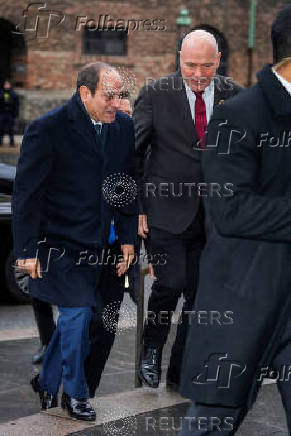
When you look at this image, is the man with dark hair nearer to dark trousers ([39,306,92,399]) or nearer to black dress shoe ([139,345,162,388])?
dark trousers ([39,306,92,399])

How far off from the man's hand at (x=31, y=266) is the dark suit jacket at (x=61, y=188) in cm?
3

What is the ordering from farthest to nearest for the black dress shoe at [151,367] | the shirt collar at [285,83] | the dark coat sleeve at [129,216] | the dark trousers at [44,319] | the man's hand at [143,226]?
the dark trousers at [44,319], the man's hand at [143,226], the black dress shoe at [151,367], the dark coat sleeve at [129,216], the shirt collar at [285,83]

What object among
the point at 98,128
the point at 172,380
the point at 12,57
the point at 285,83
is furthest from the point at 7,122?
the point at 285,83

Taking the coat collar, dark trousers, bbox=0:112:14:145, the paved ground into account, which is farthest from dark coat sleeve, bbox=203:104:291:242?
dark trousers, bbox=0:112:14:145

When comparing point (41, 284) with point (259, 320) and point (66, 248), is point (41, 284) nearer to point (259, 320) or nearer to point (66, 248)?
point (66, 248)

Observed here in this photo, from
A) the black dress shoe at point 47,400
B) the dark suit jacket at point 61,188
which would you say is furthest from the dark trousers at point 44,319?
the dark suit jacket at point 61,188

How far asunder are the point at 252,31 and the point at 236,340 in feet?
113

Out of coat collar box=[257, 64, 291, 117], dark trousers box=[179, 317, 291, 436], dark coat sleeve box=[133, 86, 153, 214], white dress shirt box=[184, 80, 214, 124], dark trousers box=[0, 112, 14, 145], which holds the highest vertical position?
coat collar box=[257, 64, 291, 117]

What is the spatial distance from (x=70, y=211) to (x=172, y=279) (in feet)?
2.84

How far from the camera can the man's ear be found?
205 inches

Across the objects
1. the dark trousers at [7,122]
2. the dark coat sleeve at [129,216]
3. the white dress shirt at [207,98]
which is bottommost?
the dark trousers at [7,122]

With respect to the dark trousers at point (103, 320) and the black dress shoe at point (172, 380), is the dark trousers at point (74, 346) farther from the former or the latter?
the black dress shoe at point (172, 380)

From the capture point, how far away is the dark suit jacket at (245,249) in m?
3.32

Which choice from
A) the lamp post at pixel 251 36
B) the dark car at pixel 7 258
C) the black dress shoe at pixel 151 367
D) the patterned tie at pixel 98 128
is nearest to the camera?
the patterned tie at pixel 98 128
